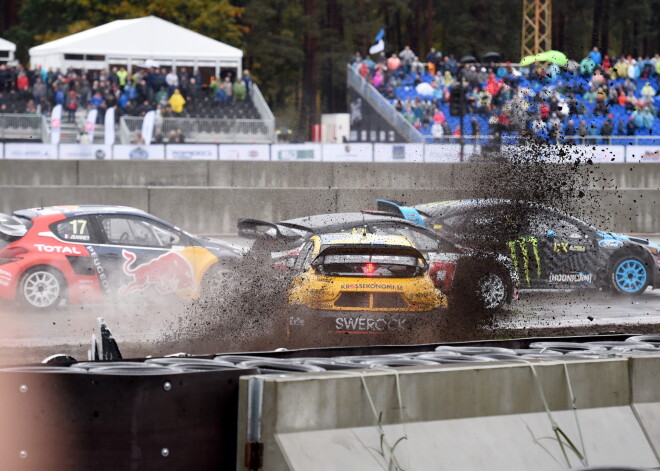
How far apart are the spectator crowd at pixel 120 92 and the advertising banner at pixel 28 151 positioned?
399 centimetres

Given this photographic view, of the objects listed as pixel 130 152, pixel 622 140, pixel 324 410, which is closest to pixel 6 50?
pixel 130 152

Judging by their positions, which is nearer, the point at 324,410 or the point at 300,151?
the point at 324,410

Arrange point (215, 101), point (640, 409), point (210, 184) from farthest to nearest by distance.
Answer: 1. point (215, 101)
2. point (210, 184)
3. point (640, 409)

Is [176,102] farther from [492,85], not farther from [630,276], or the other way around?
[630,276]

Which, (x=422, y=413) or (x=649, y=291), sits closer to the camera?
(x=422, y=413)

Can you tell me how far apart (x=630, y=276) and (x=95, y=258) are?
733 centimetres

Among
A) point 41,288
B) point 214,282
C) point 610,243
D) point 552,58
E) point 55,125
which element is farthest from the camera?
point 552,58

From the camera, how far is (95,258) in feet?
46.2

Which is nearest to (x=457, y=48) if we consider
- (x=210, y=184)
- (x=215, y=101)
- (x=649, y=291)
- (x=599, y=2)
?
(x=599, y=2)

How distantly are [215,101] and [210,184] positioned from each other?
8.04m

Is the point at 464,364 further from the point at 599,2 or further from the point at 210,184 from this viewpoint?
the point at 599,2

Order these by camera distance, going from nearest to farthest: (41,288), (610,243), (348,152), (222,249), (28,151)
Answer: (41,288) < (222,249) < (610,243) < (28,151) < (348,152)

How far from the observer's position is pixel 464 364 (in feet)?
20.1

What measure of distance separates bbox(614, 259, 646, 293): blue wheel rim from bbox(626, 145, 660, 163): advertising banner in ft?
49.2
